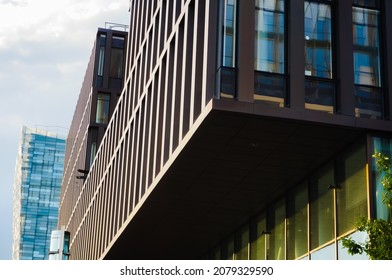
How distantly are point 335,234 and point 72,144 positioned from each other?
51112mm

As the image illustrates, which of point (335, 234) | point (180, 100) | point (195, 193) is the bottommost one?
point (335, 234)

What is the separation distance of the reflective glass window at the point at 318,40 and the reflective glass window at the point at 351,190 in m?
2.34

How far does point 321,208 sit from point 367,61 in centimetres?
446

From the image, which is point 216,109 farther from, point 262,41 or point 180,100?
point 180,100

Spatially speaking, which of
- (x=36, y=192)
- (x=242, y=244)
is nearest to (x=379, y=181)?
(x=242, y=244)

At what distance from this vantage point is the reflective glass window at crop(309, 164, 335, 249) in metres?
23.0

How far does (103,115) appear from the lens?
55531mm

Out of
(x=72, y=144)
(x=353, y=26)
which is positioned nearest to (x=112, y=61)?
(x=72, y=144)

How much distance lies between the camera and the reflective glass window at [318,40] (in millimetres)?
21844

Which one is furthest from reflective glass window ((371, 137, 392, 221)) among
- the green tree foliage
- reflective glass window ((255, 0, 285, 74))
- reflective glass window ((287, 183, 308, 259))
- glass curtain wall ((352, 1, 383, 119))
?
the green tree foliage

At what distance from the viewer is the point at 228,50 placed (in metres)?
21.6

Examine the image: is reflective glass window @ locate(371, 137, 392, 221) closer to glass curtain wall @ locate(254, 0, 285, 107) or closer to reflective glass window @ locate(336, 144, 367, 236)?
reflective glass window @ locate(336, 144, 367, 236)
